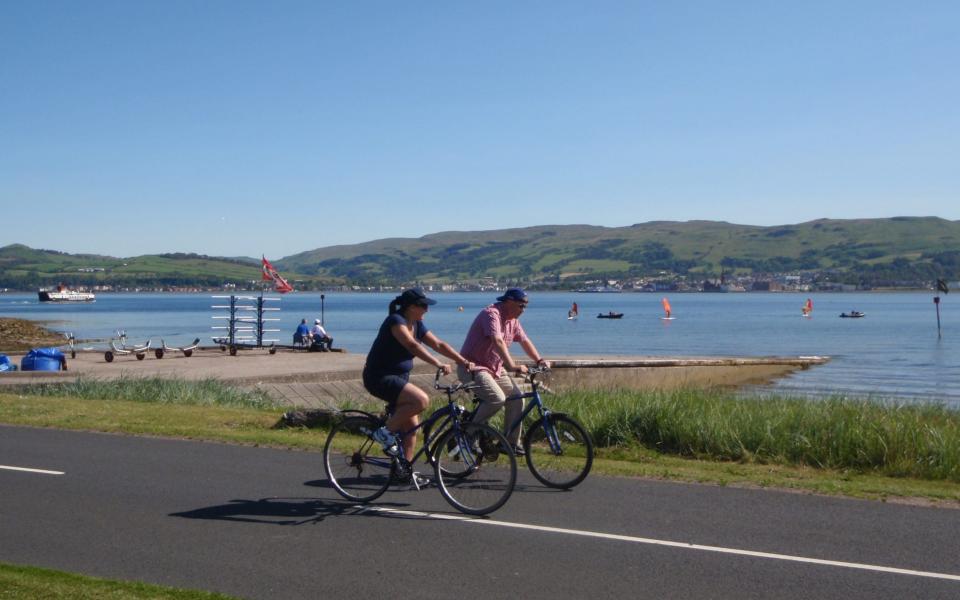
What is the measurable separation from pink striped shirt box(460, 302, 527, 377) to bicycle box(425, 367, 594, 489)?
0.46 m

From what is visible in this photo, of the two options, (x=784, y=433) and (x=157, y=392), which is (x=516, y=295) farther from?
(x=157, y=392)

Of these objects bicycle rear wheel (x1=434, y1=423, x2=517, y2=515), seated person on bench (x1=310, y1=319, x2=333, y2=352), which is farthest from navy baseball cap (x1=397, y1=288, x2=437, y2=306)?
seated person on bench (x1=310, y1=319, x2=333, y2=352)

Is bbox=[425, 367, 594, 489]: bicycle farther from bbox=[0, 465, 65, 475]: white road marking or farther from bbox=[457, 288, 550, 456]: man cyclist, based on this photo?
bbox=[0, 465, 65, 475]: white road marking

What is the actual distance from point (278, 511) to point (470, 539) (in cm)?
195

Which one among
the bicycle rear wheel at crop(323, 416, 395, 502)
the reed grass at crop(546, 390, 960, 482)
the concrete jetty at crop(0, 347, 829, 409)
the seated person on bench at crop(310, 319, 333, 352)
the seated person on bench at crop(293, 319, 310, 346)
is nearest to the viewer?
the bicycle rear wheel at crop(323, 416, 395, 502)

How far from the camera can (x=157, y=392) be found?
18.8m

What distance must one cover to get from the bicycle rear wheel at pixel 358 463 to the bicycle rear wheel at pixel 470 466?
22.5 inches

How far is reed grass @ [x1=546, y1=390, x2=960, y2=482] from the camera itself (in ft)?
36.6

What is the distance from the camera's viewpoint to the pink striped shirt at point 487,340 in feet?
32.8

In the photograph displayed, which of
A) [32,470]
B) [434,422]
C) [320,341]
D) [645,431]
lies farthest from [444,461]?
[320,341]

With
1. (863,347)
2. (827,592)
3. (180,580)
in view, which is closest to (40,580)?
(180,580)

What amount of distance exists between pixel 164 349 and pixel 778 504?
25053 millimetres

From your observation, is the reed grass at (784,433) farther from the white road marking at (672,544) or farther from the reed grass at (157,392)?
the reed grass at (157,392)

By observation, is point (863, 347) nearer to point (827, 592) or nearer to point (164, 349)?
point (164, 349)
